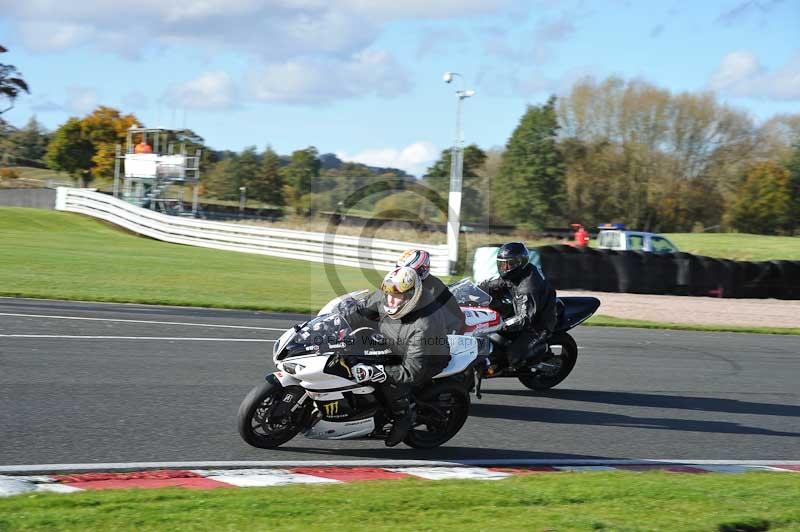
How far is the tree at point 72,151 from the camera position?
79312 mm

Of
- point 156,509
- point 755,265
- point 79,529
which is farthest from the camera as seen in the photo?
point 755,265

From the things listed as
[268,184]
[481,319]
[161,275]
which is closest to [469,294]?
[481,319]

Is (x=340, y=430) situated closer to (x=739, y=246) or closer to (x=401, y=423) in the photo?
(x=401, y=423)

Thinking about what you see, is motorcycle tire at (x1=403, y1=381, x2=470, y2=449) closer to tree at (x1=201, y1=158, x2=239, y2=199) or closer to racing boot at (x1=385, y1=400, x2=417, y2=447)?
racing boot at (x1=385, y1=400, x2=417, y2=447)

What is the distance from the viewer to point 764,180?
6025 centimetres

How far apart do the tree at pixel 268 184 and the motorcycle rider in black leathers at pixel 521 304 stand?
5986cm

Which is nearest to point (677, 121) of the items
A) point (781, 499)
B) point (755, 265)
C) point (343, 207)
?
point (755, 265)

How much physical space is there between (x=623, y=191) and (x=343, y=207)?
43000mm

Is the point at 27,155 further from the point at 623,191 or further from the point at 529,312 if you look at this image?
the point at 529,312

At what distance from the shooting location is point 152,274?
900 inches

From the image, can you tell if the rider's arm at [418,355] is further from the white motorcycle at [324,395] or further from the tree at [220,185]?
the tree at [220,185]

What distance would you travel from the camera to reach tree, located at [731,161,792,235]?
2383 inches

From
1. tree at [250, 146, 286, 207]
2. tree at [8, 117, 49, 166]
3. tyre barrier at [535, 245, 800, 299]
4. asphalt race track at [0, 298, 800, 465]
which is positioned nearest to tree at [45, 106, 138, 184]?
tree at [250, 146, 286, 207]

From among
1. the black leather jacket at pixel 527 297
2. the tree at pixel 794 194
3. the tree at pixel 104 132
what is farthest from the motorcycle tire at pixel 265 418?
the tree at pixel 104 132
